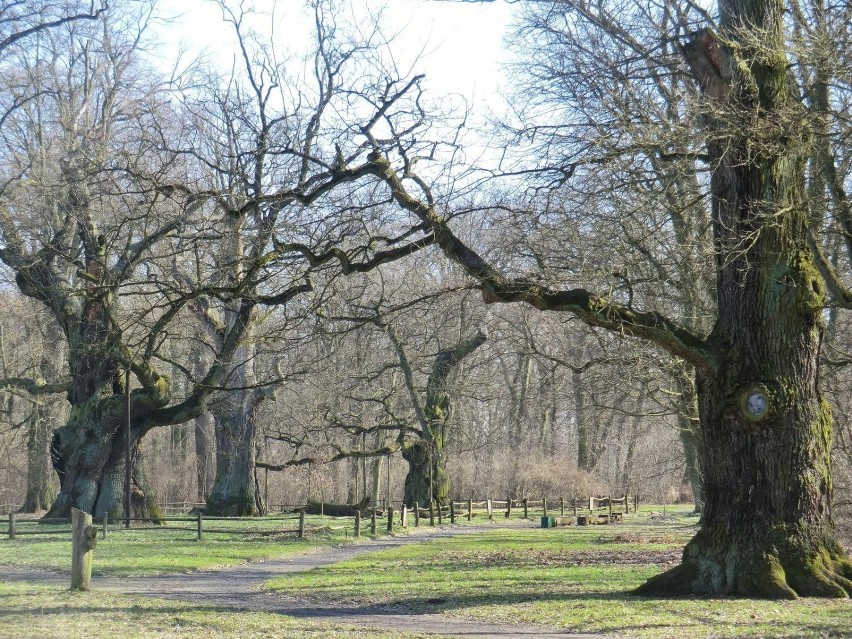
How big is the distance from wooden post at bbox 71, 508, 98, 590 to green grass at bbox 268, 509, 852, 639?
325 centimetres

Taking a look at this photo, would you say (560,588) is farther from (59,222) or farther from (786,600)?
(59,222)

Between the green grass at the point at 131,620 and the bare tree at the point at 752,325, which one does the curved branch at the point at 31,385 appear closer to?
the green grass at the point at 131,620

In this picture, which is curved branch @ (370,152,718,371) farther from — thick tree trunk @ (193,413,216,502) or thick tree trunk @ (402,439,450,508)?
thick tree trunk @ (193,413,216,502)

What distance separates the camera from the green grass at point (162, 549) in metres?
18.7

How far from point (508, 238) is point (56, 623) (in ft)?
29.4

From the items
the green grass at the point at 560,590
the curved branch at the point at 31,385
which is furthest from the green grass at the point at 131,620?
the curved branch at the point at 31,385

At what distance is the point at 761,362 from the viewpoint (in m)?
12.9

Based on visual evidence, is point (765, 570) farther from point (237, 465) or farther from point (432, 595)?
point (237, 465)

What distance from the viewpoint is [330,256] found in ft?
45.5

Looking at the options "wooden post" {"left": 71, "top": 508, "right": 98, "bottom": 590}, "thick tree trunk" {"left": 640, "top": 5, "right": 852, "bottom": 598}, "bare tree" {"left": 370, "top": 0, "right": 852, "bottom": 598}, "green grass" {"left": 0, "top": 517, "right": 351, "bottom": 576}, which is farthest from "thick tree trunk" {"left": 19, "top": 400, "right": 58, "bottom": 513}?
"thick tree trunk" {"left": 640, "top": 5, "right": 852, "bottom": 598}

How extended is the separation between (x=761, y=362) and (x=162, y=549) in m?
15.0

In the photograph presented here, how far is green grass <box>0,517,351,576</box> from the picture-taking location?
1866 centimetres

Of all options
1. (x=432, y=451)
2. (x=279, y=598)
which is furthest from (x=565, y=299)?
(x=432, y=451)

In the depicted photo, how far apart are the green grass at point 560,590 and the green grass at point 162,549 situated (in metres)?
2.68
